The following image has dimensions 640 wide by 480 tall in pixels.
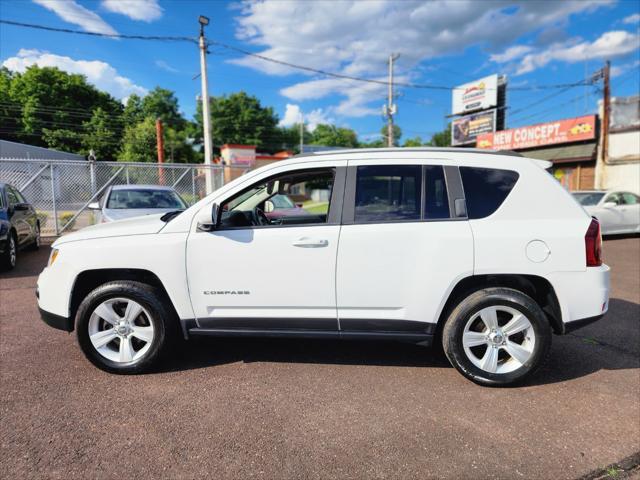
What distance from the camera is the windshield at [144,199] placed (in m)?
8.29

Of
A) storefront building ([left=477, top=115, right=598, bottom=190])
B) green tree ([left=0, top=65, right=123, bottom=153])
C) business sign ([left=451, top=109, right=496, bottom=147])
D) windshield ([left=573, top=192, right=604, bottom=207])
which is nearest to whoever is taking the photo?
windshield ([left=573, top=192, right=604, bottom=207])

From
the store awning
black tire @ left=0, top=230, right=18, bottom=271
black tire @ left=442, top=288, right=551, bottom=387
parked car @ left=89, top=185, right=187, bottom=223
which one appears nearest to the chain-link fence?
parked car @ left=89, top=185, right=187, bottom=223

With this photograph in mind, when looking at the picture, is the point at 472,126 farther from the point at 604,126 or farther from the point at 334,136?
the point at 334,136

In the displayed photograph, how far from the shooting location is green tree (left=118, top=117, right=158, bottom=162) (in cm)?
2412

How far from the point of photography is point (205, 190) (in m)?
15.5

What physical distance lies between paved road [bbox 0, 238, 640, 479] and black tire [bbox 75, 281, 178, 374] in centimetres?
12

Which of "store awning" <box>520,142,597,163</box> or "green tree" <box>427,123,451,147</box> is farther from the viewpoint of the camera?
"green tree" <box>427,123,451,147</box>

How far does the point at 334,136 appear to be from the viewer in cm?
9100

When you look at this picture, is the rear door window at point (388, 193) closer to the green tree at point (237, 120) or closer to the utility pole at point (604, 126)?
→ the utility pole at point (604, 126)

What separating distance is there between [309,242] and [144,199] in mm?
6566

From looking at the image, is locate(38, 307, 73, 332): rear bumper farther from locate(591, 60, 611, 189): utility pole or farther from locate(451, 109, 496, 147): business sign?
locate(451, 109, 496, 147): business sign

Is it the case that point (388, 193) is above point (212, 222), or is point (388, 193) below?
above

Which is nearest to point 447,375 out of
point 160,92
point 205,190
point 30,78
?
point 205,190

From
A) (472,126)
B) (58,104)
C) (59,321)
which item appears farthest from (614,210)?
(58,104)
